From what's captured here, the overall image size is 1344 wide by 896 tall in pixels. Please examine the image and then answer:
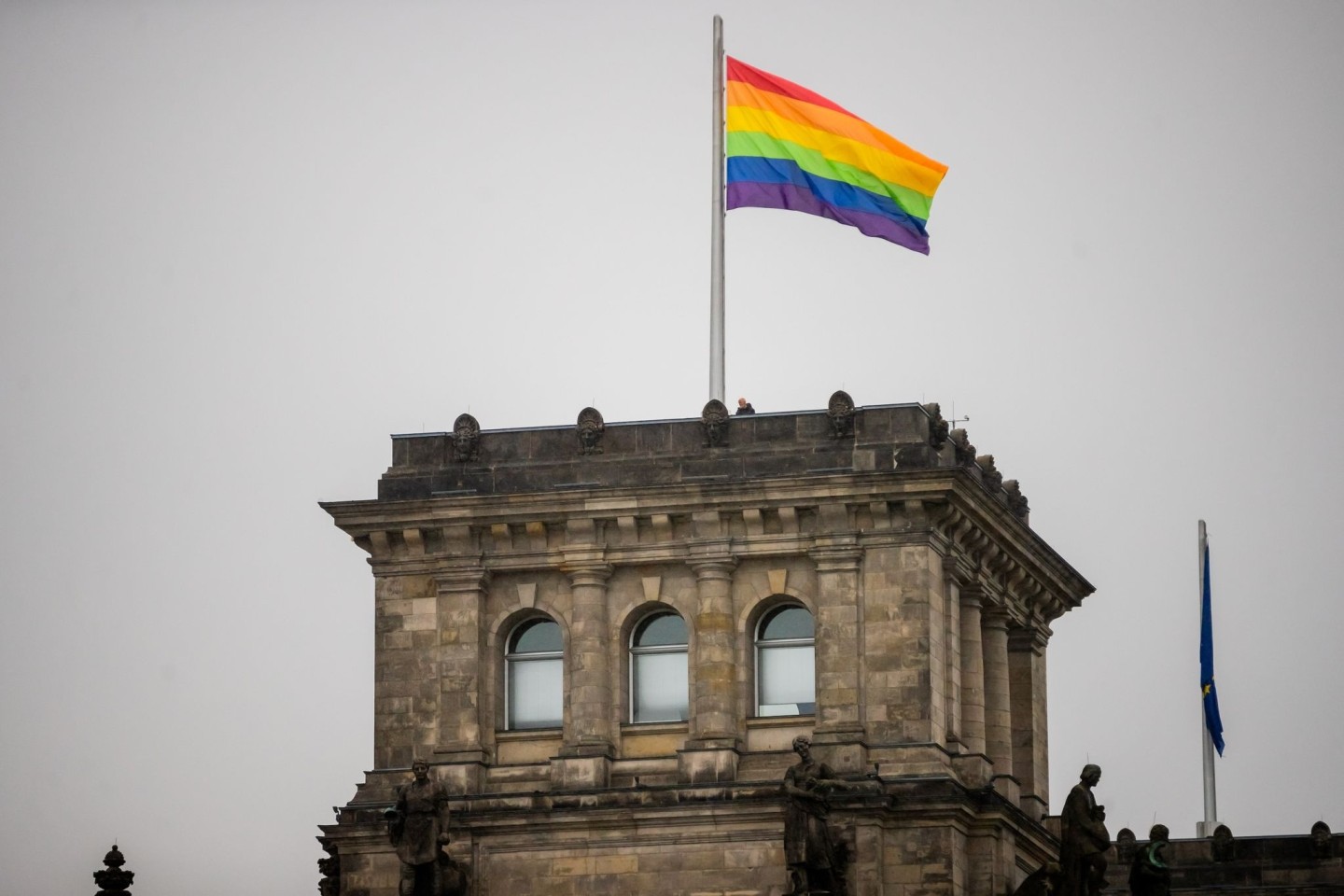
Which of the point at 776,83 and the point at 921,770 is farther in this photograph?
the point at 776,83

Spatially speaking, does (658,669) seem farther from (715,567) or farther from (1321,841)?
(1321,841)

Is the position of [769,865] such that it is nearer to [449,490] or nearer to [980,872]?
[980,872]

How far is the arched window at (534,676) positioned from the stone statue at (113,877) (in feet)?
31.8

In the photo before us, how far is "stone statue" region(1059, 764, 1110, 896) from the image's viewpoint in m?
91.1

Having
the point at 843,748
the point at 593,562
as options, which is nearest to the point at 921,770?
the point at 843,748

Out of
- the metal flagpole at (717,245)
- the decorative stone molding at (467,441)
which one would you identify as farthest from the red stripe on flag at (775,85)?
the decorative stone molding at (467,441)

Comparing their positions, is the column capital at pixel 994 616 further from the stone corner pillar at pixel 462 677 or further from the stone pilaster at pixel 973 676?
the stone corner pillar at pixel 462 677

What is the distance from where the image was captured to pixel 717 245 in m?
97.8

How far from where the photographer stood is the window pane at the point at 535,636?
9593 cm

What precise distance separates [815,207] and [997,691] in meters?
11.3

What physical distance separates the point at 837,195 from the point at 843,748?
12.5m

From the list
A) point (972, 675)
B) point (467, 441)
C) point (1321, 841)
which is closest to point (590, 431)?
→ point (467, 441)

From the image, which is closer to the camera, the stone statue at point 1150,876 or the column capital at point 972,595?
the stone statue at point 1150,876

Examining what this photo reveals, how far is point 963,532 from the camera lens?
95188mm
